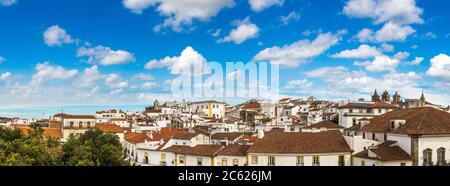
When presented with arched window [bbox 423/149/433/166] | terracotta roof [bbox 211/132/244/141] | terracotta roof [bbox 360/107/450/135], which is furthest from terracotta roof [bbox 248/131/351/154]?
terracotta roof [bbox 211/132/244/141]

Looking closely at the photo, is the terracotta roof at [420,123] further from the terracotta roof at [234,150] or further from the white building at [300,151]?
the terracotta roof at [234,150]

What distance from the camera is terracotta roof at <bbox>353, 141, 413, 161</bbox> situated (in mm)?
17625

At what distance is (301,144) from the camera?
19953 millimetres

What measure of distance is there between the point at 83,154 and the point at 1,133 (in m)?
12.5

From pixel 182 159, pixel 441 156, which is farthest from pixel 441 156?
pixel 182 159

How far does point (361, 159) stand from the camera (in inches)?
744

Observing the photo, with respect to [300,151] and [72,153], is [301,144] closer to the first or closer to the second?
[300,151]

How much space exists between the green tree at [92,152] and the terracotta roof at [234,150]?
6669mm

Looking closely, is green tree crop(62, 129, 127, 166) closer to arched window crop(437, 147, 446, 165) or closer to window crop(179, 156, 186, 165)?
window crop(179, 156, 186, 165)

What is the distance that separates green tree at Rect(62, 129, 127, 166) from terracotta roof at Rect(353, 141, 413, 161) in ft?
41.9
